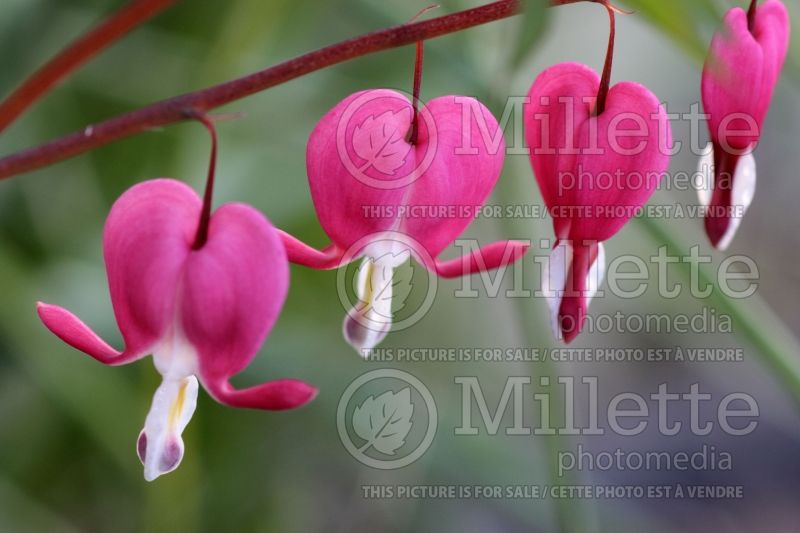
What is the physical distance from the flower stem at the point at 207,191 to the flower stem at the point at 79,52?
56mm

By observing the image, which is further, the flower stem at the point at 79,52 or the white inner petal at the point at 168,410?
the white inner petal at the point at 168,410

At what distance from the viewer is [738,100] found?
0.56 meters

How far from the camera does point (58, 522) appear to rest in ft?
3.66

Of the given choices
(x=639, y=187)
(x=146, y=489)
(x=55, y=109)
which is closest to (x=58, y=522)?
(x=146, y=489)

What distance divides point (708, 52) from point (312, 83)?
0.83 metres

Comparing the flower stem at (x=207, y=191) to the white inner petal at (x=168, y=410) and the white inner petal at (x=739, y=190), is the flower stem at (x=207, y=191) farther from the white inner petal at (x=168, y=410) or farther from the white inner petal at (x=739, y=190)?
the white inner petal at (x=739, y=190)

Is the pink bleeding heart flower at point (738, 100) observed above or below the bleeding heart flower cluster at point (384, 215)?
above

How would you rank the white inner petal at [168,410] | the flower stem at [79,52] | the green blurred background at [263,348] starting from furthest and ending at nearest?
the green blurred background at [263,348] < the white inner petal at [168,410] < the flower stem at [79,52]

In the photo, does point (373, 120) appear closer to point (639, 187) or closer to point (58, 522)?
point (639, 187)

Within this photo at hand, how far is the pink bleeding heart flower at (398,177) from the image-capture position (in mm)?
526
